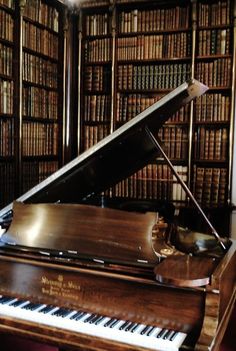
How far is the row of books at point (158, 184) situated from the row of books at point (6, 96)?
1249mm

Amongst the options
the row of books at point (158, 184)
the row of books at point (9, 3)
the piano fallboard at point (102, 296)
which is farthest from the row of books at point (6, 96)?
the piano fallboard at point (102, 296)

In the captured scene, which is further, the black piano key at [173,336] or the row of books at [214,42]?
the row of books at [214,42]

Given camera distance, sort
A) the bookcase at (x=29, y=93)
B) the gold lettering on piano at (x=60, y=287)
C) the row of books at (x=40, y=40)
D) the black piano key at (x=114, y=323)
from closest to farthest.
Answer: the black piano key at (x=114, y=323), the gold lettering on piano at (x=60, y=287), the bookcase at (x=29, y=93), the row of books at (x=40, y=40)

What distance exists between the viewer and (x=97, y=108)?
13.4 ft

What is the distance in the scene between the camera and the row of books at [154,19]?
3760 mm

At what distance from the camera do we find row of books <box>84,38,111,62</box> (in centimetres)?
399

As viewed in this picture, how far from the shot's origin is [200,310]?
141 cm

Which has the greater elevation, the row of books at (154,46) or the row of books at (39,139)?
the row of books at (154,46)

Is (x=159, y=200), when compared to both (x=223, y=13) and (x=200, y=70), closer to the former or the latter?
(x=200, y=70)

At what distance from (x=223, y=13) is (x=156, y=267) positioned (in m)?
2.90

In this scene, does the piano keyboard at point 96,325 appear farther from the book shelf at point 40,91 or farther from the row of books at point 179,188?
the row of books at point 179,188

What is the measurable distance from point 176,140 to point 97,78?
3.33 feet

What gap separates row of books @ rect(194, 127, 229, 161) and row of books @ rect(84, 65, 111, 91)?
1.02 m

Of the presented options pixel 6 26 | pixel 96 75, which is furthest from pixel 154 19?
pixel 6 26
